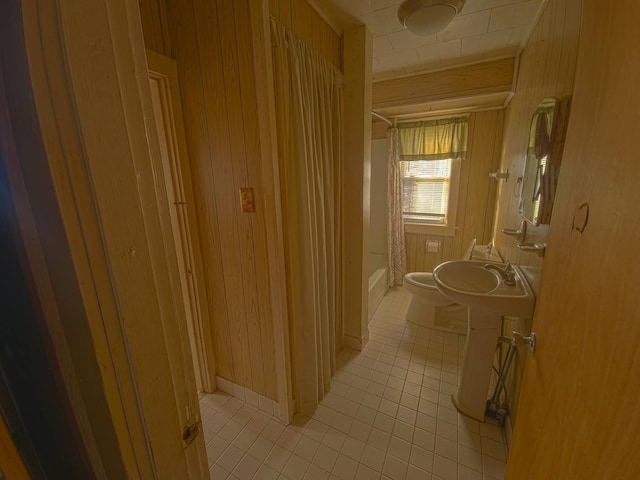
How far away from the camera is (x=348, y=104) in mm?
1870

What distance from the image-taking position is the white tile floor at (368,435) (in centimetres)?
134

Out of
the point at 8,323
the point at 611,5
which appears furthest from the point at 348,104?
the point at 8,323

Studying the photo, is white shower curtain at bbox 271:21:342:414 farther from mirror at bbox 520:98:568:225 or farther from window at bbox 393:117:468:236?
window at bbox 393:117:468:236

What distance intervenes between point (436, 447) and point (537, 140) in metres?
1.68

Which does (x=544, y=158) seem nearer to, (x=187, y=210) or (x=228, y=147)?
(x=228, y=147)

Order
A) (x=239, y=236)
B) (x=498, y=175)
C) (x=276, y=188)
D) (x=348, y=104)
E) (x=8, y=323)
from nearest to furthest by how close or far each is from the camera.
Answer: (x=8, y=323) → (x=276, y=188) → (x=239, y=236) → (x=348, y=104) → (x=498, y=175)

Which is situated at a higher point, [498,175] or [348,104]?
[348,104]

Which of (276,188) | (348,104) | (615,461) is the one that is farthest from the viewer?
(348,104)

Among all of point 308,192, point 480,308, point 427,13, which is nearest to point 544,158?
point 480,308

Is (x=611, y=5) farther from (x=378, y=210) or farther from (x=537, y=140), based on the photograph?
(x=378, y=210)

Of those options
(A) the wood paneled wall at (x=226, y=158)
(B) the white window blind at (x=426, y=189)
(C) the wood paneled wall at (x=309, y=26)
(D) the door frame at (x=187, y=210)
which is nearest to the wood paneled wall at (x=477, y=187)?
(B) the white window blind at (x=426, y=189)

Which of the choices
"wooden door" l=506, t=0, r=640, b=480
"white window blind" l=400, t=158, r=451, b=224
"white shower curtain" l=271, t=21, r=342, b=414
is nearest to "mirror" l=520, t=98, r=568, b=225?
"wooden door" l=506, t=0, r=640, b=480

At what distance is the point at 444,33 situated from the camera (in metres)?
1.85

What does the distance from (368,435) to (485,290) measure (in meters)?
1.14
